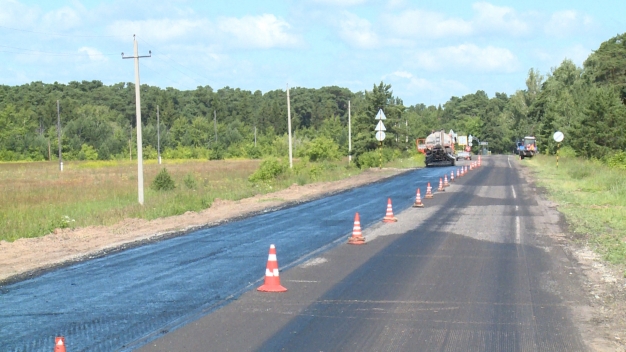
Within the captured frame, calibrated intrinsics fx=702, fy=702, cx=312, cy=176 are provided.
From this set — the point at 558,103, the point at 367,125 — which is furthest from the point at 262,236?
the point at 558,103

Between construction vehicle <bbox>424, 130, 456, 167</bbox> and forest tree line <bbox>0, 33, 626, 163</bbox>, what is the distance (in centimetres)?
479

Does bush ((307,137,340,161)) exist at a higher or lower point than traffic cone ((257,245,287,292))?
higher

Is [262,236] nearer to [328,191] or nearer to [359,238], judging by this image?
[359,238]

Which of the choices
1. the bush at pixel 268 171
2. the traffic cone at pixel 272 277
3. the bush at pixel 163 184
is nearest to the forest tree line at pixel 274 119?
the bush at pixel 268 171

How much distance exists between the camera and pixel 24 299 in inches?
403

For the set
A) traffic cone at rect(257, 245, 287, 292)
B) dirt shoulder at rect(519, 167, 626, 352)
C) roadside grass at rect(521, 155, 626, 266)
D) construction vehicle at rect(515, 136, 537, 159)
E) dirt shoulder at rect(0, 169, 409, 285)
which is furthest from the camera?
construction vehicle at rect(515, 136, 537, 159)

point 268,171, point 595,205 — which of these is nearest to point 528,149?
point 268,171

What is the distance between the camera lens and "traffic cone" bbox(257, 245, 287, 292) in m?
10.3

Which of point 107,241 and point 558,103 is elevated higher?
point 558,103

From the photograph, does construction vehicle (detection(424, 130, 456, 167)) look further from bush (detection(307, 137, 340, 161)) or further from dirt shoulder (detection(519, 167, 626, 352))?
dirt shoulder (detection(519, 167, 626, 352))

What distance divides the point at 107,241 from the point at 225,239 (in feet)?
9.72

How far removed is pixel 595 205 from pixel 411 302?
1774cm

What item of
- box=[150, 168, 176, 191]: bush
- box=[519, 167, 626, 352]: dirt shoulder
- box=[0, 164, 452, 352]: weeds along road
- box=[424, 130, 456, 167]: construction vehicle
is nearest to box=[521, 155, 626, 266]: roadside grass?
box=[519, 167, 626, 352]: dirt shoulder

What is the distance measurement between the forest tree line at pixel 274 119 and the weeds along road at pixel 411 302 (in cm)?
3877
